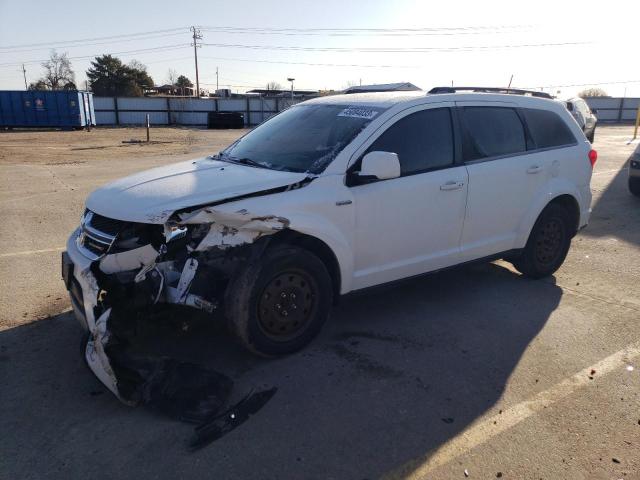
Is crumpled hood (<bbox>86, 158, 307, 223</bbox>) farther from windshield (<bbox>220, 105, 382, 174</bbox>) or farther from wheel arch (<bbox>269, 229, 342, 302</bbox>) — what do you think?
wheel arch (<bbox>269, 229, 342, 302</bbox>)

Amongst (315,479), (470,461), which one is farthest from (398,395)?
(315,479)

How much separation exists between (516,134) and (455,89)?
2.44 ft

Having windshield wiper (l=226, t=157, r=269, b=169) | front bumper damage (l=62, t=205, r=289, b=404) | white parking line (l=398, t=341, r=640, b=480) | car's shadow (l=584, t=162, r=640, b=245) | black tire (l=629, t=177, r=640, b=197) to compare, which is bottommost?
white parking line (l=398, t=341, r=640, b=480)

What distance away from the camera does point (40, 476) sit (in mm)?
2729

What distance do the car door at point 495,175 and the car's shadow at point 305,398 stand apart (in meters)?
0.67

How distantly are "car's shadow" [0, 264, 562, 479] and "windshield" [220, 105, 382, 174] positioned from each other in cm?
115

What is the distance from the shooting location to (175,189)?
3742 millimetres

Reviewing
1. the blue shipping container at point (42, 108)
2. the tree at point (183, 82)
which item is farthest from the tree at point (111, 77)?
the blue shipping container at point (42, 108)

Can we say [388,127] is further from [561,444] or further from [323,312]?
[561,444]

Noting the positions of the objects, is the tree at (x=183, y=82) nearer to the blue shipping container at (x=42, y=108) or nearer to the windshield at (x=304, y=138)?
the blue shipping container at (x=42, y=108)

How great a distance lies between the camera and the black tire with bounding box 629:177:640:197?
10.3 meters

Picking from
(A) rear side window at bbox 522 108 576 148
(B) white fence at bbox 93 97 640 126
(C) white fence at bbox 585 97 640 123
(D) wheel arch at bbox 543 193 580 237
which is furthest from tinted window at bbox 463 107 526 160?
(C) white fence at bbox 585 97 640 123

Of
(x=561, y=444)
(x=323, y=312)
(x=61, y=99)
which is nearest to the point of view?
(x=561, y=444)

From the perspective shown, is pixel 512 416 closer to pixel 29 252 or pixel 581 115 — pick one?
pixel 29 252
